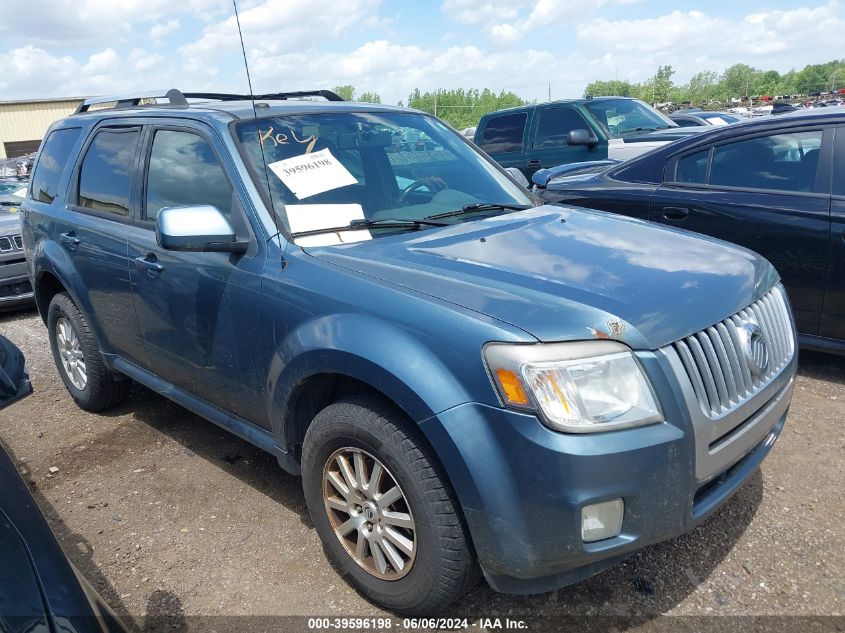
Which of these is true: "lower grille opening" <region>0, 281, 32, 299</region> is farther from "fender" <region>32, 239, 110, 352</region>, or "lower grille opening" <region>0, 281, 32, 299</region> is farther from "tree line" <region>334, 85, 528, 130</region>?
"tree line" <region>334, 85, 528, 130</region>

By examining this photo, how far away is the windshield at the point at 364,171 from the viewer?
3.01 m

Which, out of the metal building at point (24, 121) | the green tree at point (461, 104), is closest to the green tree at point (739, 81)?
the green tree at point (461, 104)

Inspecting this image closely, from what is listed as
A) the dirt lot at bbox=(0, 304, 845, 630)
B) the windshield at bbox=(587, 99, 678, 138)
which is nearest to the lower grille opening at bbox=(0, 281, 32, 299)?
the dirt lot at bbox=(0, 304, 845, 630)

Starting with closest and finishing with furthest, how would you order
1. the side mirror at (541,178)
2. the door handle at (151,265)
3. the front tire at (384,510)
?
the front tire at (384,510) < the door handle at (151,265) < the side mirror at (541,178)

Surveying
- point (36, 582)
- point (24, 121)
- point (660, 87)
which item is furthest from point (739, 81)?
point (36, 582)

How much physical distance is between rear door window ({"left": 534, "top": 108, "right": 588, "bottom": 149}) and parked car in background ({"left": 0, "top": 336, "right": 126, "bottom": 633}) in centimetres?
836

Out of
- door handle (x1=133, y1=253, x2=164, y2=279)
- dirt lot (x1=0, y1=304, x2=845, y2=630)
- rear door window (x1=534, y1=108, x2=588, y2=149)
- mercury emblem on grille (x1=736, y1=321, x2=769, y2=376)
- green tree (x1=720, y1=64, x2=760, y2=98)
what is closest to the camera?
mercury emblem on grille (x1=736, y1=321, x2=769, y2=376)

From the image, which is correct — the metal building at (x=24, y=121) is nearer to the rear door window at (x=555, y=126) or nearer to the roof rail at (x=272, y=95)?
the rear door window at (x=555, y=126)

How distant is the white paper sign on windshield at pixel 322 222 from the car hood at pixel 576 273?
0.28 ft

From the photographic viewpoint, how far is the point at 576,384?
6.74 feet

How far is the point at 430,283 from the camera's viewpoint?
239cm

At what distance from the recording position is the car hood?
7.06ft

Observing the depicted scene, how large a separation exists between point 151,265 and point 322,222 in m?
1.07

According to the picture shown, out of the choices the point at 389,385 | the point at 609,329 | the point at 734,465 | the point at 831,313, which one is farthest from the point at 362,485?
the point at 831,313
